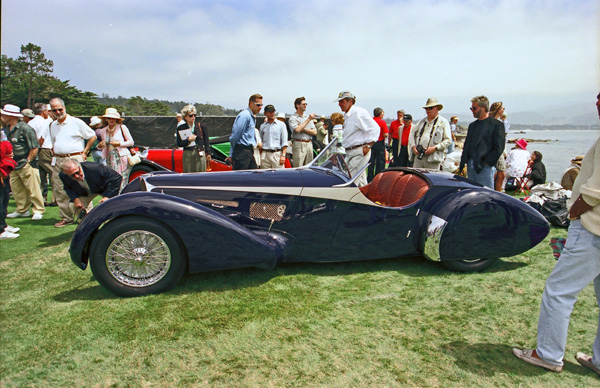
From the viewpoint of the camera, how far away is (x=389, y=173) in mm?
4688

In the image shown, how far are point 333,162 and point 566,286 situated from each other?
8.72 ft

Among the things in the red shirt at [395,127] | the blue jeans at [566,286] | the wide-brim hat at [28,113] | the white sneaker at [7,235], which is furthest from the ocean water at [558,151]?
the wide-brim hat at [28,113]

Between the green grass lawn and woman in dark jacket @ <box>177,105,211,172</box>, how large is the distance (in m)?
3.44

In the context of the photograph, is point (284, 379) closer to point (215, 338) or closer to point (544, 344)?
point (215, 338)

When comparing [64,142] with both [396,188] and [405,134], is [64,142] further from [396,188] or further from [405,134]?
[405,134]

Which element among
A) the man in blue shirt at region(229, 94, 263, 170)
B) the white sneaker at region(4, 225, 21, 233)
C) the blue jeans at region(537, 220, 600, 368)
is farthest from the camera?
the man in blue shirt at region(229, 94, 263, 170)

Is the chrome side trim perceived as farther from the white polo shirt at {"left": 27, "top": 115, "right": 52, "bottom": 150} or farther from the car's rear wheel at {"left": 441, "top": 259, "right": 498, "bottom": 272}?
the white polo shirt at {"left": 27, "top": 115, "right": 52, "bottom": 150}

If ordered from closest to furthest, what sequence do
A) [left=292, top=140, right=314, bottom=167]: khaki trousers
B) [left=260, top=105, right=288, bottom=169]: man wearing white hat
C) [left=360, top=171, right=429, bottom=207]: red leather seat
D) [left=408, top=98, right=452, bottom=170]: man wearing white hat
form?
[left=360, top=171, right=429, bottom=207]: red leather seat < [left=408, top=98, right=452, bottom=170]: man wearing white hat < [left=260, top=105, right=288, bottom=169]: man wearing white hat < [left=292, top=140, right=314, bottom=167]: khaki trousers

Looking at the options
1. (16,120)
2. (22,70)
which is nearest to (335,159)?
(16,120)

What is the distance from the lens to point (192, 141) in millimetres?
7090

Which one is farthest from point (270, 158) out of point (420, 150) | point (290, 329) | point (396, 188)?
point (290, 329)

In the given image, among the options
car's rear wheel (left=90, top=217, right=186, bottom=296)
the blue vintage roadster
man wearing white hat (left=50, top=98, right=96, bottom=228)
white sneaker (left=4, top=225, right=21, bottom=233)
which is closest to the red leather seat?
the blue vintage roadster

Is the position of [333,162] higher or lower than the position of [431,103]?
lower

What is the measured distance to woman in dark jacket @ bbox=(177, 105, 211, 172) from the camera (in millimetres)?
7043
